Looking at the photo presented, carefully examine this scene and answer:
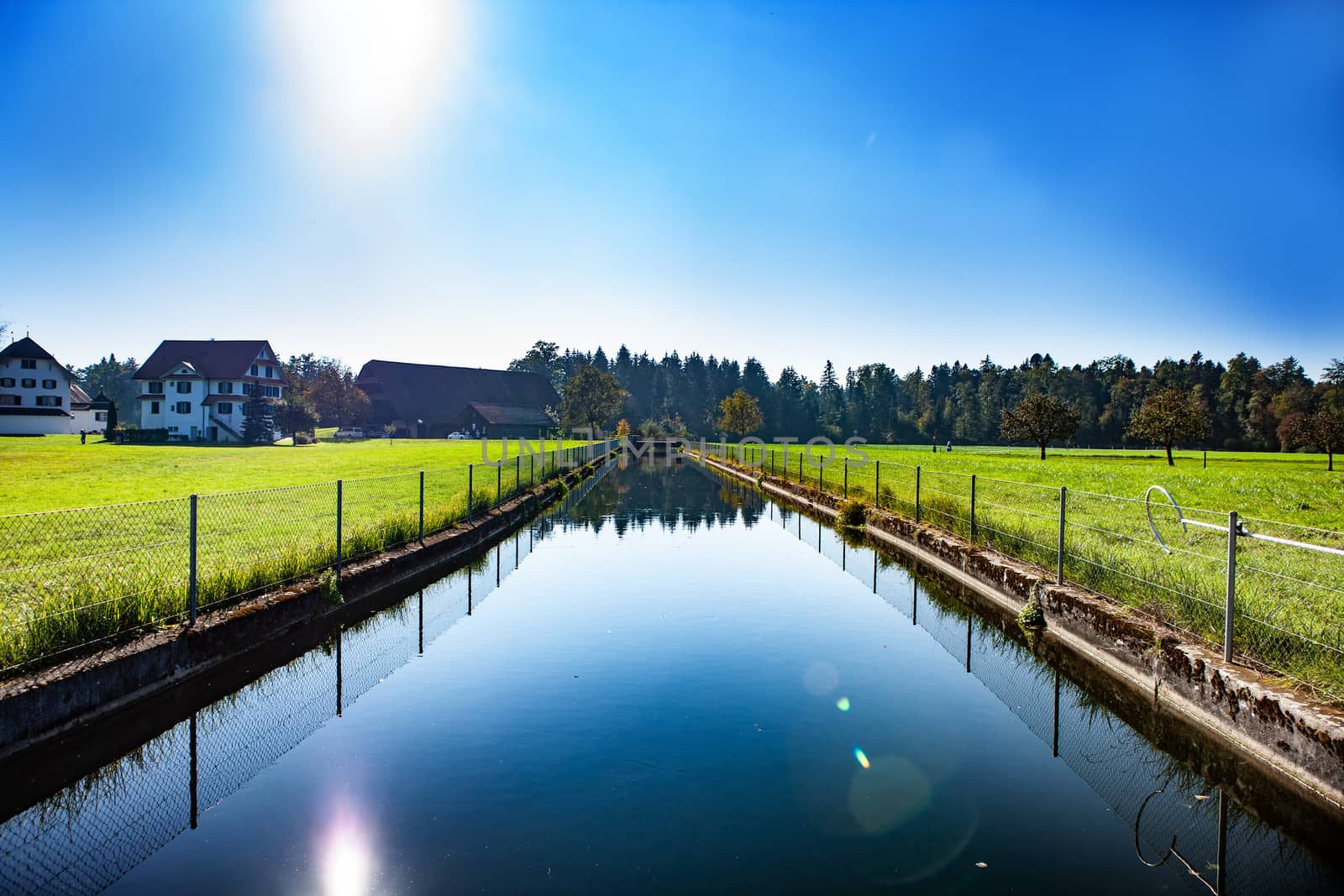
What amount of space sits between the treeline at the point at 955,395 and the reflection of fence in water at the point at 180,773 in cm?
9268

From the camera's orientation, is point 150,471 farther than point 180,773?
Yes

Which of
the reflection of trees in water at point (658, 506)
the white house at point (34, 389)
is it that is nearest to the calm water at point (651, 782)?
the reflection of trees in water at point (658, 506)

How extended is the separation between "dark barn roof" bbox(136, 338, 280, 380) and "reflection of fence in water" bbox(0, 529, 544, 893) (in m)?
73.3

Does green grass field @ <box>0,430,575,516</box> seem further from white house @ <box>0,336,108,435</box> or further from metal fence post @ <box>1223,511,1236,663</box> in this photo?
white house @ <box>0,336,108,435</box>

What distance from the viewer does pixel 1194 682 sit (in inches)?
233

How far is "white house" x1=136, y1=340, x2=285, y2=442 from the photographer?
6838 centimetres

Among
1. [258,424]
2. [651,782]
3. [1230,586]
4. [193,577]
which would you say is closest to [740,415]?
[258,424]

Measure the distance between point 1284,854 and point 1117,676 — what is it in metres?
2.91

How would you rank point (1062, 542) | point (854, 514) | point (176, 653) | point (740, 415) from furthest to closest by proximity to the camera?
1. point (740, 415)
2. point (854, 514)
3. point (1062, 542)
4. point (176, 653)

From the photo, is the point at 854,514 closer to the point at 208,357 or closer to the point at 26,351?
the point at 208,357

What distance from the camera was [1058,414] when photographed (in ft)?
172

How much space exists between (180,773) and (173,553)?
20.5ft

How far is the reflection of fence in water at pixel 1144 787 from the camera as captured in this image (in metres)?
4.00

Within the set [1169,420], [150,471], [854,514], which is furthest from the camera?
[1169,420]
